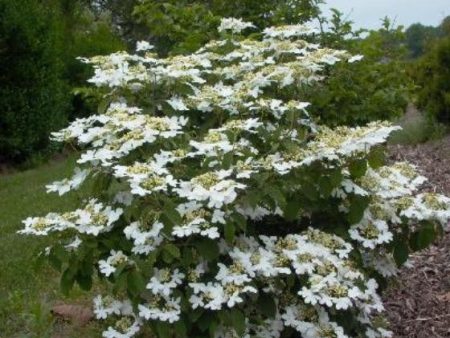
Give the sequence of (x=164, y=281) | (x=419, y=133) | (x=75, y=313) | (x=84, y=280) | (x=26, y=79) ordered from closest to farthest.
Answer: (x=164, y=281), (x=84, y=280), (x=75, y=313), (x=419, y=133), (x=26, y=79)

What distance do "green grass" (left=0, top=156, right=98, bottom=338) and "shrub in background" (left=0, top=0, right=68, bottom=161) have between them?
137 inches

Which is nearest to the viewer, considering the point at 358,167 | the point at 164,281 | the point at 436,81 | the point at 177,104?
the point at 164,281

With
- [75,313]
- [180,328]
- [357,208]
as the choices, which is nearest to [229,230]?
[180,328]

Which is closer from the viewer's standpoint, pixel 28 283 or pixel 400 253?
pixel 400 253

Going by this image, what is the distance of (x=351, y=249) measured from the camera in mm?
2875

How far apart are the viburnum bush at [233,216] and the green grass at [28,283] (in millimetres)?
353

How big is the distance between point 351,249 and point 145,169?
0.88 m

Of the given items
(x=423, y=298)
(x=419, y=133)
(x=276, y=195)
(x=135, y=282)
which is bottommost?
(x=423, y=298)

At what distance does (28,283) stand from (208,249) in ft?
8.71

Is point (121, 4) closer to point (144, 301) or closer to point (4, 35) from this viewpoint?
point (4, 35)

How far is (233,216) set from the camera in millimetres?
2600

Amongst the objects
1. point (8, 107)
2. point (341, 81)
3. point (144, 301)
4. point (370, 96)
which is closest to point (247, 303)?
point (144, 301)

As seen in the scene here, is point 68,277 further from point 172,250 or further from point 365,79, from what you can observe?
point 365,79

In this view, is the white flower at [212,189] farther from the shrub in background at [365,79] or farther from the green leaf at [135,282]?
the shrub in background at [365,79]
